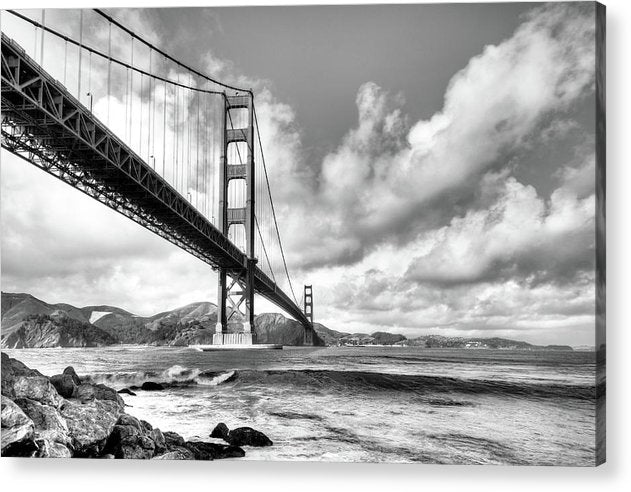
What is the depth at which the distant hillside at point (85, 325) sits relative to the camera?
6.66 metres

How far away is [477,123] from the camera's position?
243 inches

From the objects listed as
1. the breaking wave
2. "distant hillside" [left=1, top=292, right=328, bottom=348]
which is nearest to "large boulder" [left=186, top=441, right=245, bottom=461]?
the breaking wave

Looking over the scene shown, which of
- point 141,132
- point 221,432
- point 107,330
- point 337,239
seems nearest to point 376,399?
point 221,432

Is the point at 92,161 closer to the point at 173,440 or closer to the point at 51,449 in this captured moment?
the point at 51,449

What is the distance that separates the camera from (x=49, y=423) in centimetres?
625

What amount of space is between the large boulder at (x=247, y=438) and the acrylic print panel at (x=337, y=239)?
3 cm

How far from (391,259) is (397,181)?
2.73 ft

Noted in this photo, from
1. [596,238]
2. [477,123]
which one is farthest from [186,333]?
[596,238]

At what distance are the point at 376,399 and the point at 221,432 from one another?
5.33 feet

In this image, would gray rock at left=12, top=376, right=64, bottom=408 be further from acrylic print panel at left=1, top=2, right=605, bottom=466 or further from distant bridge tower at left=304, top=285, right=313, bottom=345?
distant bridge tower at left=304, top=285, right=313, bottom=345

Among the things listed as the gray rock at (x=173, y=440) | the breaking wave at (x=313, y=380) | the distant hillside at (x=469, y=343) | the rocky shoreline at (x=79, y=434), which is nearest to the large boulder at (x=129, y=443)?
the rocky shoreline at (x=79, y=434)

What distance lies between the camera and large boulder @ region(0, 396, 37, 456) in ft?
20.4

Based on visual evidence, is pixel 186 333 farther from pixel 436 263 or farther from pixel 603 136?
pixel 603 136

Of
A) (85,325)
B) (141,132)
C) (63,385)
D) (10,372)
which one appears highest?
(141,132)
